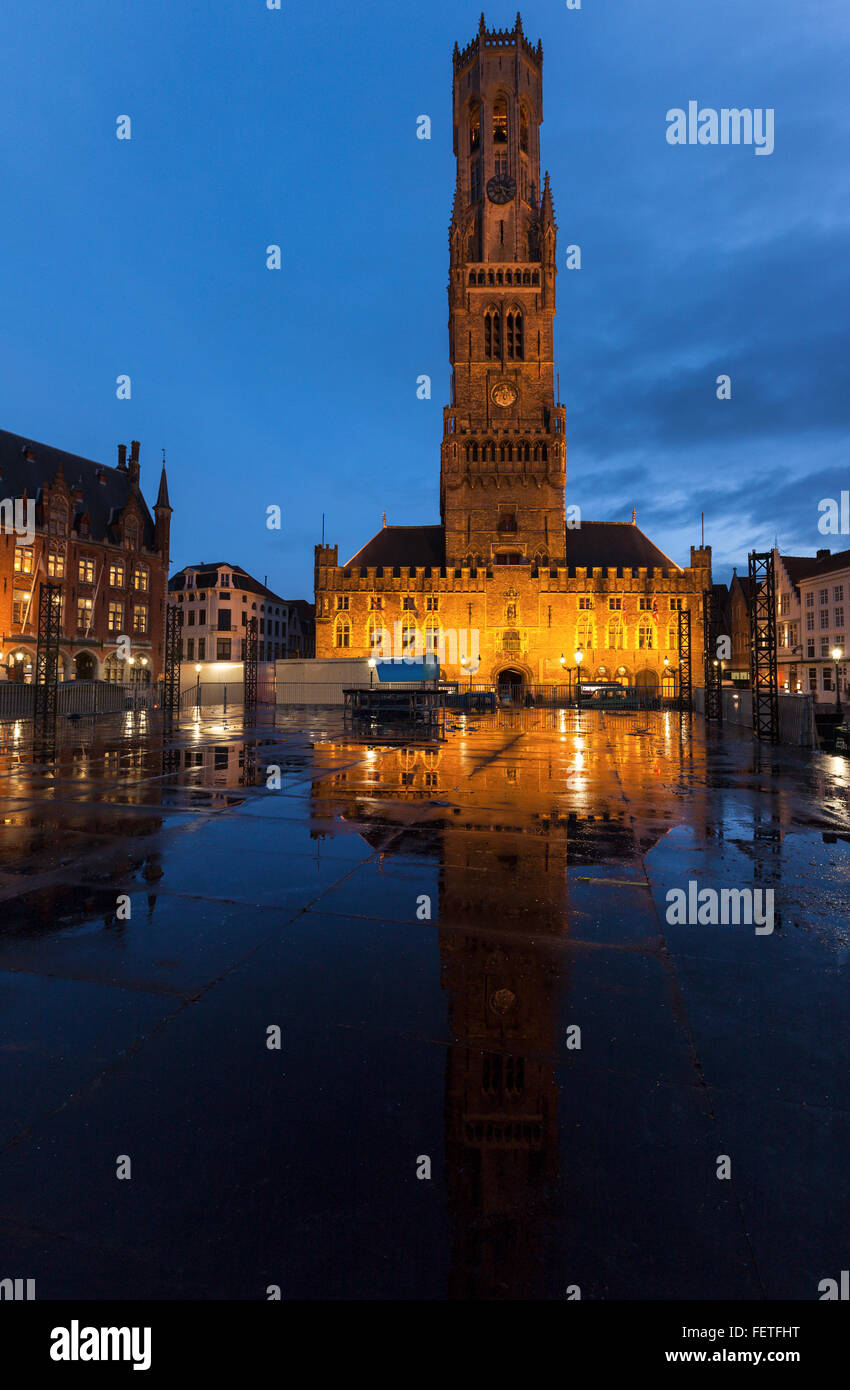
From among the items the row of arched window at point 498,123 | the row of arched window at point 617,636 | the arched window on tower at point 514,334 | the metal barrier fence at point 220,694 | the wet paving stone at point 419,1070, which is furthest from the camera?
the row of arched window at point 498,123

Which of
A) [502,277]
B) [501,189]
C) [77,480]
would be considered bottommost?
[77,480]

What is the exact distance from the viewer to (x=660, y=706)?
1722 inches

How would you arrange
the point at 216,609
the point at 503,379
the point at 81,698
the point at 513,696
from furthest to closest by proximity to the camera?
the point at 216,609, the point at 503,379, the point at 513,696, the point at 81,698

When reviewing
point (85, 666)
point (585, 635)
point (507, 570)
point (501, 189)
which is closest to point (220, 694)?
point (85, 666)

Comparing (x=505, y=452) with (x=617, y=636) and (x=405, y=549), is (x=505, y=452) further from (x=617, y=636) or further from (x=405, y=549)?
(x=617, y=636)

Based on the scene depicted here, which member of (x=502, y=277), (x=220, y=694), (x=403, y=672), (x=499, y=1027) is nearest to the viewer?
(x=499, y=1027)

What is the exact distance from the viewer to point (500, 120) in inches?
2552

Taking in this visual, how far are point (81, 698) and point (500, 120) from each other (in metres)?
73.3

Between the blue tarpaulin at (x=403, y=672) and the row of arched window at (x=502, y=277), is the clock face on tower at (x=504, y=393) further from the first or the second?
the blue tarpaulin at (x=403, y=672)

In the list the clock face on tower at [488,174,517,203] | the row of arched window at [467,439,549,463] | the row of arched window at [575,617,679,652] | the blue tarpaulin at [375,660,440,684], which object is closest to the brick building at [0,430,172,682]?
the blue tarpaulin at [375,660,440,684]

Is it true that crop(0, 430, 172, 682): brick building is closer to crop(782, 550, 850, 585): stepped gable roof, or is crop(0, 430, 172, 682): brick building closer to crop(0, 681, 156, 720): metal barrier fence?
crop(0, 681, 156, 720): metal barrier fence

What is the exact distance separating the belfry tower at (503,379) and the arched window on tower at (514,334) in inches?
3.8

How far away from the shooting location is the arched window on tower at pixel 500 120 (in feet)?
211

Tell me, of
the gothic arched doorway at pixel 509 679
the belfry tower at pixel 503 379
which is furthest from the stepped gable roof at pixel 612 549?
the gothic arched doorway at pixel 509 679
